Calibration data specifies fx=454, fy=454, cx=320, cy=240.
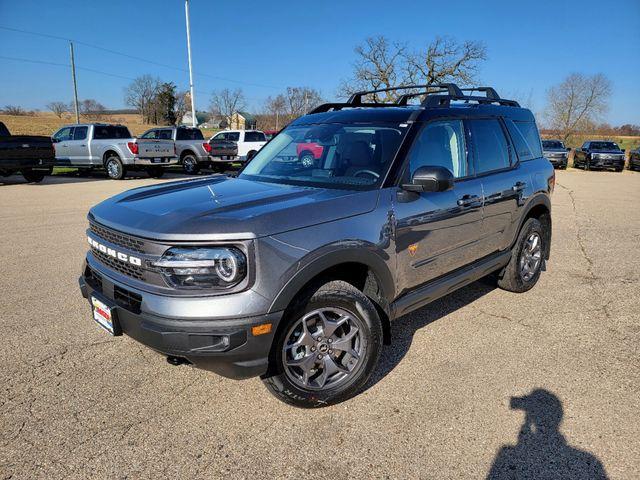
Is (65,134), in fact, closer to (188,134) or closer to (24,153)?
(24,153)

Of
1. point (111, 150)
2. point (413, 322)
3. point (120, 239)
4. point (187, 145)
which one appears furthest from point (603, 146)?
point (120, 239)

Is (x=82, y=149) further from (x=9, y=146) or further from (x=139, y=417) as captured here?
(x=139, y=417)

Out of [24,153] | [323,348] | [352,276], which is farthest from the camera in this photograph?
[24,153]

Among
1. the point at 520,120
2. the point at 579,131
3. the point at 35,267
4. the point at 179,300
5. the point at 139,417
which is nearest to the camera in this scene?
the point at 179,300

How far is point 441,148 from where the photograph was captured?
3.64 meters

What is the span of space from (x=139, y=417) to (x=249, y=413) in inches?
26.2

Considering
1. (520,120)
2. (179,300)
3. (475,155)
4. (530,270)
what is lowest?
(530,270)

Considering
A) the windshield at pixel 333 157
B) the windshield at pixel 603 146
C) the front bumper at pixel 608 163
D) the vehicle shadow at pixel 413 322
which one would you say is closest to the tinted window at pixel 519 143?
the vehicle shadow at pixel 413 322

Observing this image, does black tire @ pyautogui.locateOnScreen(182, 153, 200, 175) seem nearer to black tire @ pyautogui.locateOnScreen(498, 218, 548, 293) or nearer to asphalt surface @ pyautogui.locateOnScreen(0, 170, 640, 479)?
asphalt surface @ pyautogui.locateOnScreen(0, 170, 640, 479)

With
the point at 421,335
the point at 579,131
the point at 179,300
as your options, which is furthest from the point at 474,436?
the point at 579,131

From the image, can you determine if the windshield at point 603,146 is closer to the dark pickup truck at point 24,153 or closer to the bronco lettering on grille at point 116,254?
the dark pickup truck at point 24,153

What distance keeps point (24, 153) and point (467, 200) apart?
48.8 feet

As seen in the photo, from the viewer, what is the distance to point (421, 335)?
12.9 ft

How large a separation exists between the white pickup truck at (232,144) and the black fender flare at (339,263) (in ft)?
55.4
